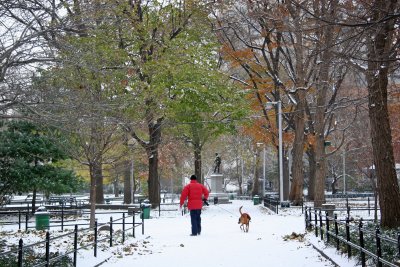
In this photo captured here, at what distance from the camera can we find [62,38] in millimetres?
11344

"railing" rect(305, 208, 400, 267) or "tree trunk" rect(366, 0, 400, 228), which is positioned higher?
"tree trunk" rect(366, 0, 400, 228)

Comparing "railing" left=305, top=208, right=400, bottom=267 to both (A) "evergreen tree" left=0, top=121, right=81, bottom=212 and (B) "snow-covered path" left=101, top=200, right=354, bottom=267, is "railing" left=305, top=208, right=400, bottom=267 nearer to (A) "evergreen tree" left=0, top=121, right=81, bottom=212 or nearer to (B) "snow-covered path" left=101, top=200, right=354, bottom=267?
(B) "snow-covered path" left=101, top=200, right=354, bottom=267

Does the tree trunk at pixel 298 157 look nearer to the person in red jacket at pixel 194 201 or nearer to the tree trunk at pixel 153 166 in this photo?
the tree trunk at pixel 153 166

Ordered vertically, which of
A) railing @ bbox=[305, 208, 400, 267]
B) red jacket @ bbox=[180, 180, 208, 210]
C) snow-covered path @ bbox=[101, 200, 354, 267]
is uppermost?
red jacket @ bbox=[180, 180, 208, 210]

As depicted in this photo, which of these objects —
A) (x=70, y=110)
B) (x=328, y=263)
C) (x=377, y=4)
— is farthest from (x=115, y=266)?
(x=377, y=4)

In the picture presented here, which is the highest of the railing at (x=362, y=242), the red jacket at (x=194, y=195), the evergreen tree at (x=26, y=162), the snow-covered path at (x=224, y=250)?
the evergreen tree at (x=26, y=162)

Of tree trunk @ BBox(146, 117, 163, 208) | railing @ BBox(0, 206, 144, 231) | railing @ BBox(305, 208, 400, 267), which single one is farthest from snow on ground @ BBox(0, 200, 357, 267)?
tree trunk @ BBox(146, 117, 163, 208)

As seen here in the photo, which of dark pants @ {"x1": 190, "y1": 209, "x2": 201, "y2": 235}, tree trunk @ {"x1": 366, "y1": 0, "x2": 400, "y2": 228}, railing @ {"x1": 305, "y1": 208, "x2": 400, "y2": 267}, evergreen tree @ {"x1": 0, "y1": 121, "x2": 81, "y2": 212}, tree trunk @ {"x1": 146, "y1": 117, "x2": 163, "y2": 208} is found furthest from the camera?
tree trunk @ {"x1": 146, "y1": 117, "x2": 163, "y2": 208}

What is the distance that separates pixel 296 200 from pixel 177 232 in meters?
17.4

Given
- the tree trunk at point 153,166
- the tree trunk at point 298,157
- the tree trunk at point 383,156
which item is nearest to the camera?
the tree trunk at point 383,156

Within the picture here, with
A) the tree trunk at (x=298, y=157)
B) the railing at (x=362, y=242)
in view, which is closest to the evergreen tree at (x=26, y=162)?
the tree trunk at (x=298, y=157)

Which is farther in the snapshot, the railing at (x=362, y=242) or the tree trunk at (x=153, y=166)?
the tree trunk at (x=153, y=166)

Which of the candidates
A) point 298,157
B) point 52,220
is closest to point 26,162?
point 52,220

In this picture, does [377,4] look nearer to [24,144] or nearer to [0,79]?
[0,79]
